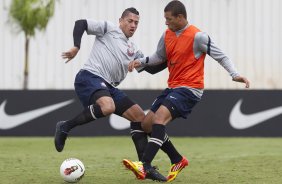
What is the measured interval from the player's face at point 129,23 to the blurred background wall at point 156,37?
12.0 meters

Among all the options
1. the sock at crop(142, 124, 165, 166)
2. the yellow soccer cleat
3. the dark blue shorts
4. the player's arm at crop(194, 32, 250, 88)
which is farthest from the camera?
the dark blue shorts

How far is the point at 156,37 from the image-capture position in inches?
863

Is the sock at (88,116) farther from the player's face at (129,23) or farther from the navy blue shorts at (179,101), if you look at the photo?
the player's face at (129,23)

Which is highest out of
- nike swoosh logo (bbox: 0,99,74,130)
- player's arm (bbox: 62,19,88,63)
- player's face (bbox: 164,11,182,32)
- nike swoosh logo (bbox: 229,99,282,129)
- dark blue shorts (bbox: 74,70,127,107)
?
player's face (bbox: 164,11,182,32)

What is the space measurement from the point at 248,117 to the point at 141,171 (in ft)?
29.0

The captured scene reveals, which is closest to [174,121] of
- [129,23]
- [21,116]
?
[21,116]

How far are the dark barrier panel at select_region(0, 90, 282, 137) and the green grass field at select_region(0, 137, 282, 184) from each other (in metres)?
0.33

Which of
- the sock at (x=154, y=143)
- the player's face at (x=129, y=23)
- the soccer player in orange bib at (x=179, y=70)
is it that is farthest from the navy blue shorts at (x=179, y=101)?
the player's face at (x=129, y=23)

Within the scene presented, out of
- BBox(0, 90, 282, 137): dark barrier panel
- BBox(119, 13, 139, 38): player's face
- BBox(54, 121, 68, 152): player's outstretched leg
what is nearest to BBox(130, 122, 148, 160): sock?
BBox(54, 121, 68, 152): player's outstretched leg

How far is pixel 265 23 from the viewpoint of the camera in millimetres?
21969

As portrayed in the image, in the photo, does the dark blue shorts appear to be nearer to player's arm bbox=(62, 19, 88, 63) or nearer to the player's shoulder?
player's arm bbox=(62, 19, 88, 63)

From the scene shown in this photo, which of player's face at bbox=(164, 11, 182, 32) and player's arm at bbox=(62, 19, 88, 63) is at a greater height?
player's face at bbox=(164, 11, 182, 32)

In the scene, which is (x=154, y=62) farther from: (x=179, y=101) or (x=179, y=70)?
(x=179, y=101)

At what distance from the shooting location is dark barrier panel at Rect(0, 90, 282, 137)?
16.9 m
